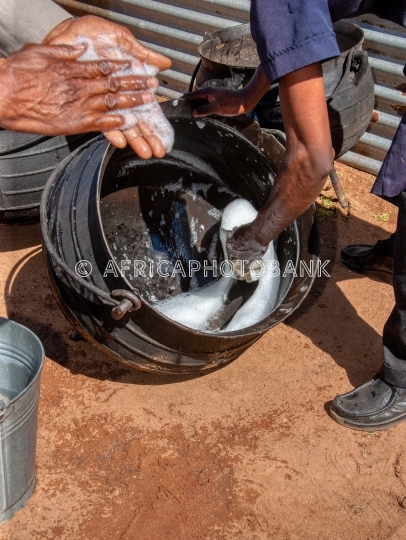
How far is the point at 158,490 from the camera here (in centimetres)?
276

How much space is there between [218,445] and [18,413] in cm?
105

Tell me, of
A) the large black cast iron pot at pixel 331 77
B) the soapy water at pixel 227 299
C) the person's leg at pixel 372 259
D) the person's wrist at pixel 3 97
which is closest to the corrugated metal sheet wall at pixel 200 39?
the large black cast iron pot at pixel 331 77

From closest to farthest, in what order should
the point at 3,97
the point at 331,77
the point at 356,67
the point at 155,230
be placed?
the point at 3,97 < the point at 155,230 < the point at 331,77 < the point at 356,67

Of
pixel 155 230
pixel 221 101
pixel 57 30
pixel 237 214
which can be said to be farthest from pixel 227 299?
pixel 57 30

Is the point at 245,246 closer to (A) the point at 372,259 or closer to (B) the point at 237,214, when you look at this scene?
(B) the point at 237,214

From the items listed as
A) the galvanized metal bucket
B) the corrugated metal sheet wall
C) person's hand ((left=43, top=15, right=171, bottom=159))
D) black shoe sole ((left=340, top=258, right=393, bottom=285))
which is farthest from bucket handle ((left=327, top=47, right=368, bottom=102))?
the galvanized metal bucket

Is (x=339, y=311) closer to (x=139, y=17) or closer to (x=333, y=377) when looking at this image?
(x=333, y=377)

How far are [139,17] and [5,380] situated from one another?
4255 mm

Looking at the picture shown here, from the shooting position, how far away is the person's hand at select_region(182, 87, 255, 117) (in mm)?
3094

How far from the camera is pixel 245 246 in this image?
288cm

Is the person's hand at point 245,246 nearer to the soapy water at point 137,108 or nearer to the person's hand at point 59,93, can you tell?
the soapy water at point 137,108

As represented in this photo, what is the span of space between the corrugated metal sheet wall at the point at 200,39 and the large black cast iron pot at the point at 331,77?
717mm

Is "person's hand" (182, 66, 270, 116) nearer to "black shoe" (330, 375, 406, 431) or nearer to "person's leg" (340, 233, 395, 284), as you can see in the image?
"person's leg" (340, 233, 395, 284)

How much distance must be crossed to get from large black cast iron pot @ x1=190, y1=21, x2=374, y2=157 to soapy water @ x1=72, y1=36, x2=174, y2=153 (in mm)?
821
